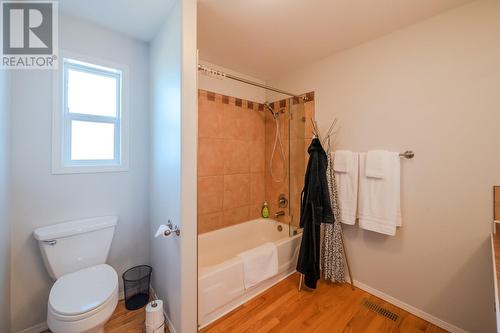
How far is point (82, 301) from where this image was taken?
1234 millimetres

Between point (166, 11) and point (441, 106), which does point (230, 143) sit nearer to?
point (166, 11)

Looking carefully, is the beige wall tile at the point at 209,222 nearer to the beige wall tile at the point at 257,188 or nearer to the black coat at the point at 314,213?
the beige wall tile at the point at 257,188

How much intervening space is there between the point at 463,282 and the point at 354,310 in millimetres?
832

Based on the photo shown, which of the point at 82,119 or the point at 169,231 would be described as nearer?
the point at 169,231

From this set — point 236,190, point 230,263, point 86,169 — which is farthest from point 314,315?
point 86,169

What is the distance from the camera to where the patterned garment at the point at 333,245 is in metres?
2.07

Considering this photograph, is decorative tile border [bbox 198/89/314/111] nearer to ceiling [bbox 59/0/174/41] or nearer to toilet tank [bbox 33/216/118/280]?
ceiling [bbox 59/0/174/41]

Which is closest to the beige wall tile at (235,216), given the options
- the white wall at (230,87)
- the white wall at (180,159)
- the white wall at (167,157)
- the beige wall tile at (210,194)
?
the beige wall tile at (210,194)

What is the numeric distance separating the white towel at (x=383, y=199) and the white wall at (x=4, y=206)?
2.76 meters

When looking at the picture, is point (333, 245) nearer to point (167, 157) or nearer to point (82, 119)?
point (167, 157)

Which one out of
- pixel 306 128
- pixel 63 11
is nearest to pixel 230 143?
pixel 306 128

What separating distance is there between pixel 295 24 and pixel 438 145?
154 centimetres

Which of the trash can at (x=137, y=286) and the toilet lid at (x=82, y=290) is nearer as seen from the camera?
the toilet lid at (x=82, y=290)

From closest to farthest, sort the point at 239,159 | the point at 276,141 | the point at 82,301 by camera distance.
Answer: the point at 82,301
the point at 239,159
the point at 276,141
